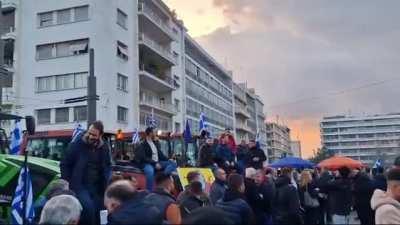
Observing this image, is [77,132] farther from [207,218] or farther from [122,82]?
[122,82]

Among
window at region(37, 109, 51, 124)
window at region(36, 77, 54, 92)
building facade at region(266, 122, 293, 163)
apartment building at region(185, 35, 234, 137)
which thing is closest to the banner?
window at region(37, 109, 51, 124)

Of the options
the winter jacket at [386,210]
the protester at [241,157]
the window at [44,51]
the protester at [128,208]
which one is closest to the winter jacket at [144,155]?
the protester at [241,157]

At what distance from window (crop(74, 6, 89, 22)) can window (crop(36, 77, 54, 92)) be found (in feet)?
16.8

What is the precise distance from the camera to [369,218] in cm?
1104

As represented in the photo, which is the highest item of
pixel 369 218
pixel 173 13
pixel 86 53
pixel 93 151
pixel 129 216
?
pixel 173 13

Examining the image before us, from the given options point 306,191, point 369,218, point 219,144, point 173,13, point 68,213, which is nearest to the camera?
point 68,213

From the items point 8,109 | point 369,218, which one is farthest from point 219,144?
point 8,109

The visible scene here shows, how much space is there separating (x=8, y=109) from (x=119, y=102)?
8.66m

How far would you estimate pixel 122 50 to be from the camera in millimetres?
42781

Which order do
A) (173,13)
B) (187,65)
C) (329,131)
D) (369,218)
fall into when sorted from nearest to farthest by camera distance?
(369,218)
(173,13)
(187,65)
(329,131)

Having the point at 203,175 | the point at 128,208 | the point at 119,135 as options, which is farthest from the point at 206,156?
the point at 128,208

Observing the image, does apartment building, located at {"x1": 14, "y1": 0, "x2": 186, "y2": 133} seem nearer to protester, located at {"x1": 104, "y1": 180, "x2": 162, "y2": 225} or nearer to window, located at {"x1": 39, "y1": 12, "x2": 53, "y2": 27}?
window, located at {"x1": 39, "y1": 12, "x2": 53, "y2": 27}

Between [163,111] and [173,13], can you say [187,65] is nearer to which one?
[173,13]

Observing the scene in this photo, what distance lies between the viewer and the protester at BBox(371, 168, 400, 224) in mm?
4230
